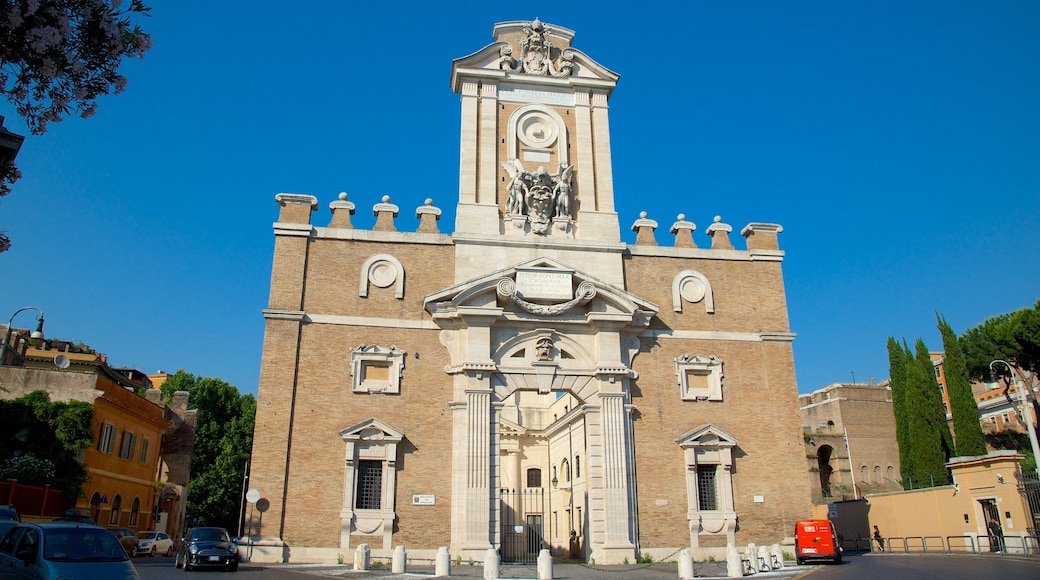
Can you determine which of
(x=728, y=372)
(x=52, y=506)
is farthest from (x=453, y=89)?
(x=52, y=506)

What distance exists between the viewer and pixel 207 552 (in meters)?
19.5

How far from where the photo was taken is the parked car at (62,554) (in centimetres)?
1084

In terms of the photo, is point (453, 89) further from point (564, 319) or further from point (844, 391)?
point (844, 391)

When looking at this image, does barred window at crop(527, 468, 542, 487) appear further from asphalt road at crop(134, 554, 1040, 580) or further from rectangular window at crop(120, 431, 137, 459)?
rectangular window at crop(120, 431, 137, 459)

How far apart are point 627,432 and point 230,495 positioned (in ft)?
112

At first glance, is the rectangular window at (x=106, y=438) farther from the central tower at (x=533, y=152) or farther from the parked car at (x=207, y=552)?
the central tower at (x=533, y=152)

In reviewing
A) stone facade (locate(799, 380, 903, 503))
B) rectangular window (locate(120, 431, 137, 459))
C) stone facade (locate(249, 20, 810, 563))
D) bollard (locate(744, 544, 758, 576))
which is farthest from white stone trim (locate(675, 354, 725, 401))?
stone facade (locate(799, 380, 903, 503))

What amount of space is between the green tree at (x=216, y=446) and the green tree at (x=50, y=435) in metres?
19.6

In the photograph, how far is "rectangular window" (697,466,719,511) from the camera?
995 inches

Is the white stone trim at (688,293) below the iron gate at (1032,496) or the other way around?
the other way around

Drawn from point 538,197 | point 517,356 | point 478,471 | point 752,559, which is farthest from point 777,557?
point 538,197

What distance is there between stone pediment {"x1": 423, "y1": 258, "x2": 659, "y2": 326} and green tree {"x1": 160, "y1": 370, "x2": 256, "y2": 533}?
99.0ft

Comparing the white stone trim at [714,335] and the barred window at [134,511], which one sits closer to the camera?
the white stone trim at [714,335]

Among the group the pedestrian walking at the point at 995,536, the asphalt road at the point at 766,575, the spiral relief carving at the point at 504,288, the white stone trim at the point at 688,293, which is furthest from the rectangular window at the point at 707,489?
the pedestrian walking at the point at 995,536
